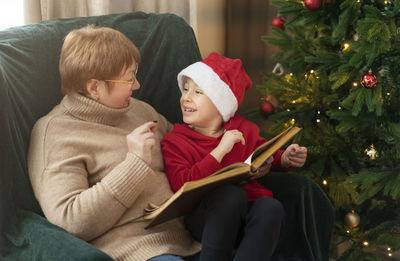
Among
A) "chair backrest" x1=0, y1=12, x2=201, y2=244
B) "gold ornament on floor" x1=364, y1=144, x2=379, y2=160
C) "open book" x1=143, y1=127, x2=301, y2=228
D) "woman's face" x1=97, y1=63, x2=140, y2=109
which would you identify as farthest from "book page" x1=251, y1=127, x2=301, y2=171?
"gold ornament on floor" x1=364, y1=144, x2=379, y2=160

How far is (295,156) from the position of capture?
1554 mm

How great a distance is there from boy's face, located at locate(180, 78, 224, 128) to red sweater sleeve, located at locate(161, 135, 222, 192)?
0.09 metres

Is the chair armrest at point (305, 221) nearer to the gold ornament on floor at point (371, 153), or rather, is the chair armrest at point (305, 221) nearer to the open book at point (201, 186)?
the open book at point (201, 186)

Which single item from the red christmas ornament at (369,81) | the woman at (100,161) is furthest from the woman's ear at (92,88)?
the red christmas ornament at (369,81)

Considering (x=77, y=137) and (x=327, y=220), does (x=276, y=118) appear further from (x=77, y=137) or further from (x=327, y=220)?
(x=77, y=137)

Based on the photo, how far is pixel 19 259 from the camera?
1.19 metres

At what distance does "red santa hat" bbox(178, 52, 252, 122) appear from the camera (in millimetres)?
1494

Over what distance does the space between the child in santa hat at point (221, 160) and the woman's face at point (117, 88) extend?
0.22 meters

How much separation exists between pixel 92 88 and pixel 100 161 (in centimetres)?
22

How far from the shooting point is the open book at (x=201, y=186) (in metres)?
1.12

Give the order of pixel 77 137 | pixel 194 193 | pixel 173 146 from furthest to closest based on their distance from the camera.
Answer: pixel 173 146 < pixel 77 137 < pixel 194 193

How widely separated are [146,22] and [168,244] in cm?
91

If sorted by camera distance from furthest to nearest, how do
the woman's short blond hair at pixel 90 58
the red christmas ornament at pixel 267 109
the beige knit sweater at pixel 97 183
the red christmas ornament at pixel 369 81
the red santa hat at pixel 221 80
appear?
the red christmas ornament at pixel 267 109 → the red christmas ornament at pixel 369 81 → the red santa hat at pixel 221 80 → the woman's short blond hair at pixel 90 58 → the beige knit sweater at pixel 97 183

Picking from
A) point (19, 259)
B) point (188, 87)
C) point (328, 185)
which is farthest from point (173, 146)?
point (328, 185)
